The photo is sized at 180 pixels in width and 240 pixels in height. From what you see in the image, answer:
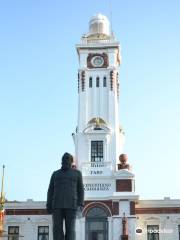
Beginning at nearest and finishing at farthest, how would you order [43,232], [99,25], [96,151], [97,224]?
1. [97,224]
2. [43,232]
3. [96,151]
4. [99,25]

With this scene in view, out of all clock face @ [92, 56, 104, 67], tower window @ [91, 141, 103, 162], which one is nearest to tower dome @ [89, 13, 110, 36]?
clock face @ [92, 56, 104, 67]

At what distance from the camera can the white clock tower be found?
4056 centimetres

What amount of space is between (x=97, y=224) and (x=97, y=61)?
45.0 feet

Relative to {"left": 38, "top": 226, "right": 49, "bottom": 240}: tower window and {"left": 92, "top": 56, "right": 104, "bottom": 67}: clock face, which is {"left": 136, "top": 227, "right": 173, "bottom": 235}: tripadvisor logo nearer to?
{"left": 38, "top": 226, "right": 49, "bottom": 240}: tower window

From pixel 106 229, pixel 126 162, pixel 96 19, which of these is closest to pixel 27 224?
pixel 106 229

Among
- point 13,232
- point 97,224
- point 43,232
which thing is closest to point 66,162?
point 97,224

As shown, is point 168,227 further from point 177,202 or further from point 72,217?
point 72,217

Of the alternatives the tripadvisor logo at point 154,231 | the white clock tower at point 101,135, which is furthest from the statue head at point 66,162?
the tripadvisor logo at point 154,231

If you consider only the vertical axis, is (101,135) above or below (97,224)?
above

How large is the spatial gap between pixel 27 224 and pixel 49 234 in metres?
1.94

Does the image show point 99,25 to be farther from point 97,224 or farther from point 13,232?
point 13,232

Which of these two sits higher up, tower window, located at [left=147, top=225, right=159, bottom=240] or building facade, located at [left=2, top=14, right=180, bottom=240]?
building facade, located at [left=2, top=14, right=180, bottom=240]

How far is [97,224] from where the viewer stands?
133 ft

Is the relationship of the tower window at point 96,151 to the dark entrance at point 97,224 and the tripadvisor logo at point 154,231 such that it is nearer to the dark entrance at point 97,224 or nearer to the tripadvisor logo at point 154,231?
the dark entrance at point 97,224
